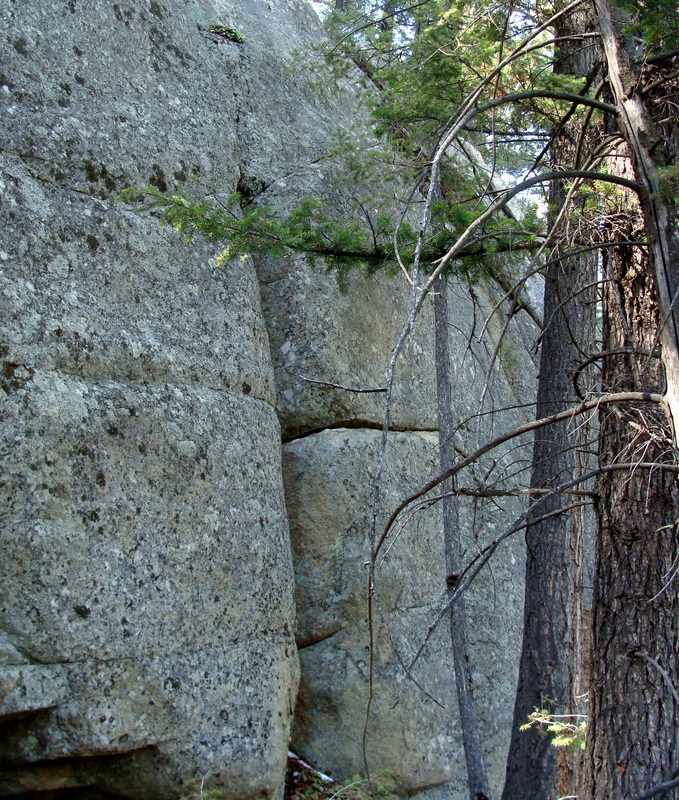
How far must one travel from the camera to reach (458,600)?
645 centimetres

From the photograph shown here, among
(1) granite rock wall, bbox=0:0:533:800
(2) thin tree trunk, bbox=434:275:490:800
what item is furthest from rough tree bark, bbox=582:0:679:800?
(2) thin tree trunk, bbox=434:275:490:800

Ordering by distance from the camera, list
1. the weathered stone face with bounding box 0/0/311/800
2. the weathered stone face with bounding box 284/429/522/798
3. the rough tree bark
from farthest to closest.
→ the weathered stone face with bounding box 284/429/522/798
the weathered stone face with bounding box 0/0/311/800
the rough tree bark

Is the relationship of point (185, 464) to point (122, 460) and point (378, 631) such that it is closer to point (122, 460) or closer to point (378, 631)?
point (122, 460)

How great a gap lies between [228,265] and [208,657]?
3526 millimetres

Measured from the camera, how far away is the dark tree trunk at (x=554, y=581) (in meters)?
6.20

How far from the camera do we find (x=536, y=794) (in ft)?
20.0

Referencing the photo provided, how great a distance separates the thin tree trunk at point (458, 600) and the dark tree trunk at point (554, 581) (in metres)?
0.43

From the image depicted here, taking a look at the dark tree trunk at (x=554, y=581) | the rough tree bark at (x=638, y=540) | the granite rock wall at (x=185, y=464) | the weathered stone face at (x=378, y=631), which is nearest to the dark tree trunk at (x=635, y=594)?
the rough tree bark at (x=638, y=540)

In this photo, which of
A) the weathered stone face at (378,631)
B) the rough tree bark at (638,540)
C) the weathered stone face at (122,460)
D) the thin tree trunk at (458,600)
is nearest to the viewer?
the rough tree bark at (638,540)

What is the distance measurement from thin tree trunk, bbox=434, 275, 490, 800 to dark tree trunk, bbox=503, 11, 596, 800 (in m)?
0.43

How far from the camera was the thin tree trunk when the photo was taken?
587 cm

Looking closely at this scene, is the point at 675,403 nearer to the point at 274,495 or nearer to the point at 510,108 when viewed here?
the point at 274,495

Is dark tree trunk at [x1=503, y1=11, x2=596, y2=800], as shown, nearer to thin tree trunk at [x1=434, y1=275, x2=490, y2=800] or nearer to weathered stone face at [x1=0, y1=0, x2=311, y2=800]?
thin tree trunk at [x1=434, y1=275, x2=490, y2=800]

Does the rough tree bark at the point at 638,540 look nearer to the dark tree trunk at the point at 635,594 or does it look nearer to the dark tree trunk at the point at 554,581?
the dark tree trunk at the point at 635,594
